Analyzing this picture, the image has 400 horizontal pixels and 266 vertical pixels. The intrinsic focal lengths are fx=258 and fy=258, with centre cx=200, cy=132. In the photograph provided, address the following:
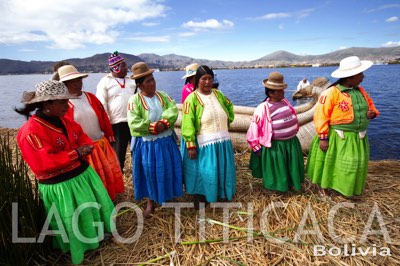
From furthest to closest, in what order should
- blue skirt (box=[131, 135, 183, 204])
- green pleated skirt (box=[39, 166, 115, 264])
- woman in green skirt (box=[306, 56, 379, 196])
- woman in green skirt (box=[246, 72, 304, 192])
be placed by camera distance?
woman in green skirt (box=[246, 72, 304, 192]) → woman in green skirt (box=[306, 56, 379, 196]) → blue skirt (box=[131, 135, 183, 204]) → green pleated skirt (box=[39, 166, 115, 264])

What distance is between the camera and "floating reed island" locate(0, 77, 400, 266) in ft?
8.52

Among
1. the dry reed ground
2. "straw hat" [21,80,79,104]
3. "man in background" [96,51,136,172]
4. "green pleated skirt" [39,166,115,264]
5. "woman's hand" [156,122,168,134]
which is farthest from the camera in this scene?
"man in background" [96,51,136,172]

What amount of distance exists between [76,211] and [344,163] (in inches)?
125

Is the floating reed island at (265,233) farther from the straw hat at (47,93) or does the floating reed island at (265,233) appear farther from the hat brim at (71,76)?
the hat brim at (71,76)

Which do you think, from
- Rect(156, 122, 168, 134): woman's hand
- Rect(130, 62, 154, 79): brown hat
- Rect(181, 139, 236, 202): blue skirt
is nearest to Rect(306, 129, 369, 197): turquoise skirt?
Rect(181, 139, 236, 202): blue skirt

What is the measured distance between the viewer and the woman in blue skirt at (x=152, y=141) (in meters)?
2.96

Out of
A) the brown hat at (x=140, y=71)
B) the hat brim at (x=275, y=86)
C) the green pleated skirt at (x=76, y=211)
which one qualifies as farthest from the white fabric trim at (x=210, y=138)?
the green pleated skirt at (x=76, y=211)

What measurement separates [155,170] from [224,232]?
1.08 m

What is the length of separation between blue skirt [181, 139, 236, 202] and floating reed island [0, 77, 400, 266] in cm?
30

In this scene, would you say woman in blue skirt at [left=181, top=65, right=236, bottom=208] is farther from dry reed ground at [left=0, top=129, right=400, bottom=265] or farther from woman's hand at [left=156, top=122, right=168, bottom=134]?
dry reed ground at [left=0, top=129, right=400, bottom=265]

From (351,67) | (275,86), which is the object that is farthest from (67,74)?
(351,67)

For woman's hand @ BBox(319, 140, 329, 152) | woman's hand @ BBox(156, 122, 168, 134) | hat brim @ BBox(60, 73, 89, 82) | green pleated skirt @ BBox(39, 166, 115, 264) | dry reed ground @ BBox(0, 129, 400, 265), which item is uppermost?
hat brim @ BBox(60, 73, 89, 82)

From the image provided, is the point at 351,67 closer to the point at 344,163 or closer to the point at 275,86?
the point at 275,86

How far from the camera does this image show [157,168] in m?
3.06
